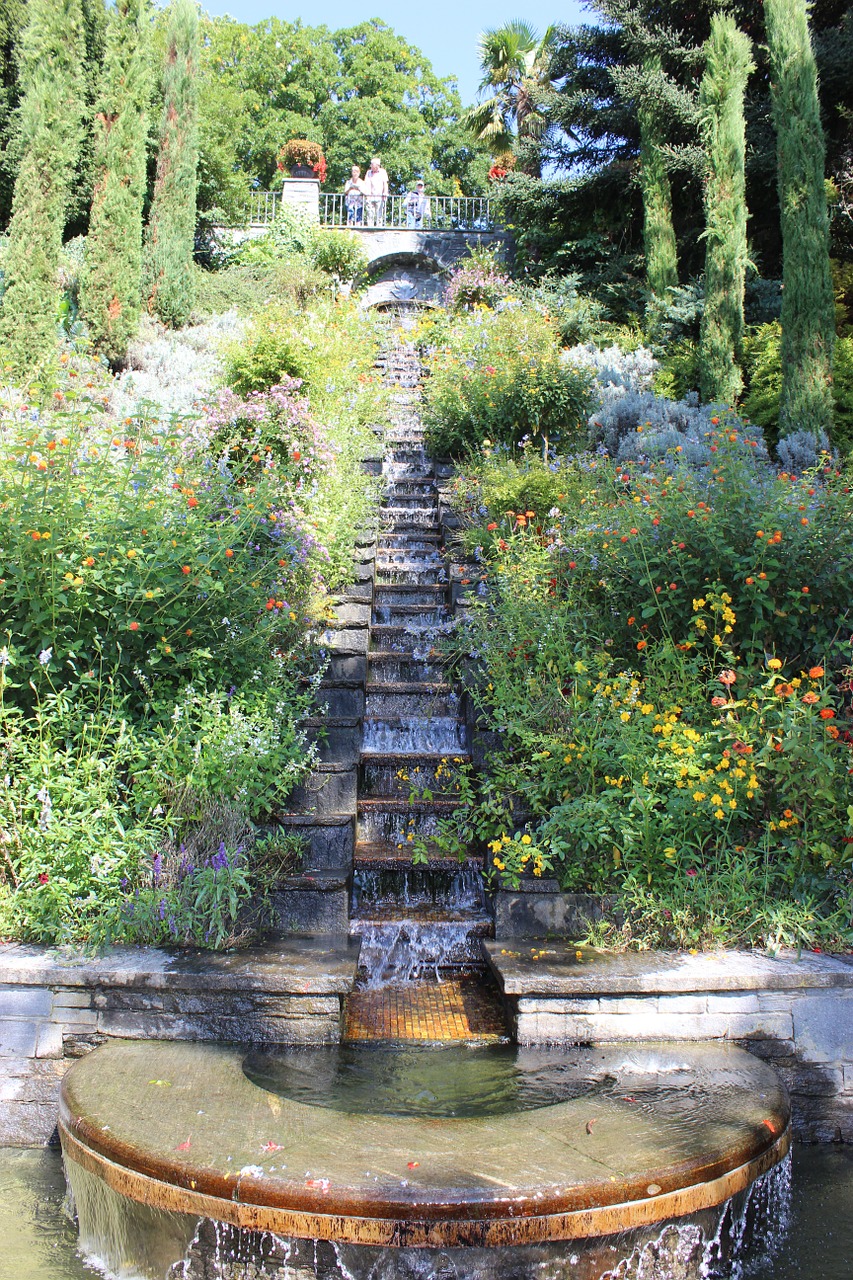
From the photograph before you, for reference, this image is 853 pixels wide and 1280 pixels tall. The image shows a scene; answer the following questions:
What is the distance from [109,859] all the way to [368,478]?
516 cm

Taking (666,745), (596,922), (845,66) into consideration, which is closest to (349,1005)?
(596,922)

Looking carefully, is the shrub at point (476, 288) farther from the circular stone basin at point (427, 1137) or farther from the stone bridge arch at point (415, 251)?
the circular stone basin at point (427, 1137)

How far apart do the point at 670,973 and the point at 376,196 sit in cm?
1975

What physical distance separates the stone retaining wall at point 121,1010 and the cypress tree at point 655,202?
11544mm

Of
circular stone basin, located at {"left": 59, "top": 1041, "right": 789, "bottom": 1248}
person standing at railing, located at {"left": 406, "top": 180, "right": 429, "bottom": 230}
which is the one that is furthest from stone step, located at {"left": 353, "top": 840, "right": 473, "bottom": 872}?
person standing at railing, located at {"left": 406, "top": 180, "right": 429, "bottom": 230}

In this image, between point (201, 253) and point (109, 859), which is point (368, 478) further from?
point (201, 253)

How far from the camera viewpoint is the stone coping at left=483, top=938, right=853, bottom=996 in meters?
3.53

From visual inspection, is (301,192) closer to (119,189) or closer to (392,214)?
(392,214)

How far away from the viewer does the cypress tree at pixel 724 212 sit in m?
10.5

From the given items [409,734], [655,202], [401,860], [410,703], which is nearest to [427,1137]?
[401,860]

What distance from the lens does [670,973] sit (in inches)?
140

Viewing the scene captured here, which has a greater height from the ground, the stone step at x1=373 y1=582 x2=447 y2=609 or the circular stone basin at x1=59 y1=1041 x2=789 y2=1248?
the stone step at x1=373 y1=582 x2=447 y2=609

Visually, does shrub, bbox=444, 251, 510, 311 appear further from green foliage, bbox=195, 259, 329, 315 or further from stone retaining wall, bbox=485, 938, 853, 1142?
stone retaining wall, bbox=485, 938, 853, 1142

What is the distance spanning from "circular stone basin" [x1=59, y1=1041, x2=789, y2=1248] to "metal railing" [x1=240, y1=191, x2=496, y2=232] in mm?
17650
